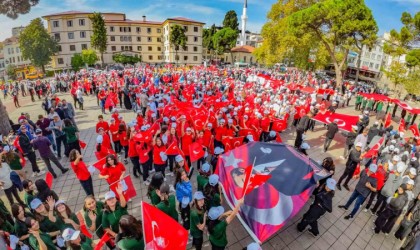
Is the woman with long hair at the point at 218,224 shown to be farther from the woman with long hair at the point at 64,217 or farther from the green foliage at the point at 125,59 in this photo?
the green foliage at the point at 125,59

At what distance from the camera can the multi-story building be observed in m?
52.5

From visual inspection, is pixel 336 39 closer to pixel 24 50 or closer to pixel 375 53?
pixel 375 53

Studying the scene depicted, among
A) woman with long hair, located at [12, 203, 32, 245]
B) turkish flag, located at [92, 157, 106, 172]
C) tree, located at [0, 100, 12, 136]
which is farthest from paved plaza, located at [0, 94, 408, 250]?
tree, located at [0, 100, 12, 136]

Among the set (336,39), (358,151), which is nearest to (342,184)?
(358,151)

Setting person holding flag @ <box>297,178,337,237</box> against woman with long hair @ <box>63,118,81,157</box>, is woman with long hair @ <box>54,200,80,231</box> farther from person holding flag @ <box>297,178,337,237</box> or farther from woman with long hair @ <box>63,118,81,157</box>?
person holding flag @ <box>297,178,337,237</box>

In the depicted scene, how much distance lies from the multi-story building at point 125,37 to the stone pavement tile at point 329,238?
59.3 meters

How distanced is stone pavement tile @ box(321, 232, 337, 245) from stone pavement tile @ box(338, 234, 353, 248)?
154mm

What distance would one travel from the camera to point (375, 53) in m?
65.5

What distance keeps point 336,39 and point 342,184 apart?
25.0m

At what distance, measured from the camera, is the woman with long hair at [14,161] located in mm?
6906

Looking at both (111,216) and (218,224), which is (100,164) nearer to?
(111,216)

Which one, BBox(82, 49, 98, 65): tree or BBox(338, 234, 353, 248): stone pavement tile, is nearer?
BBox(338, 234, 353, 248): stone pavement tile

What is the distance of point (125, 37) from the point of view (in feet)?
194

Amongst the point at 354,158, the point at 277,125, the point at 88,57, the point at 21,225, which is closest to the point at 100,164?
the point at 21,225
